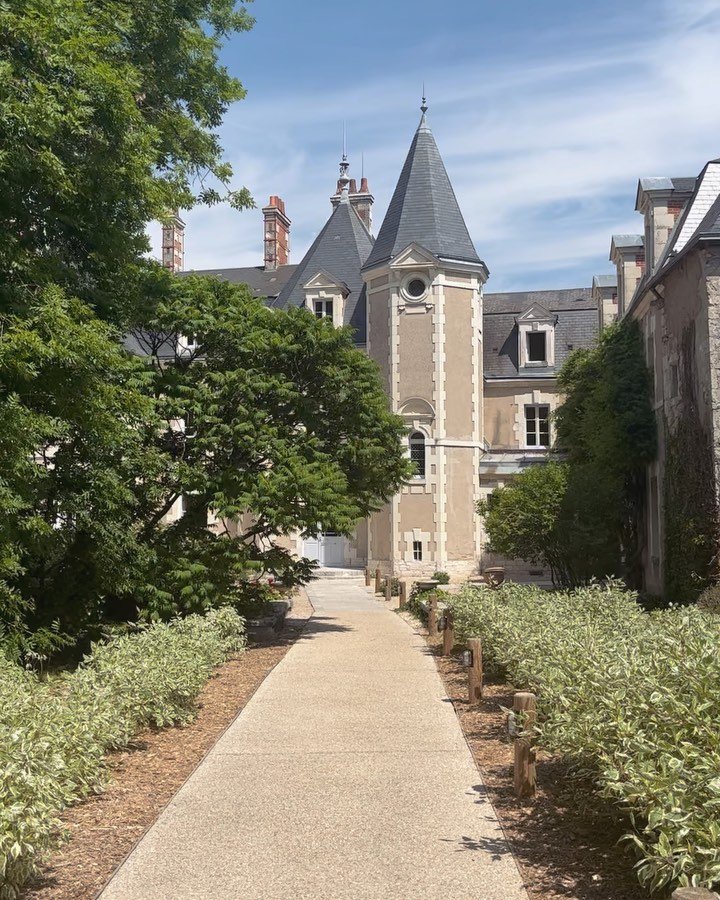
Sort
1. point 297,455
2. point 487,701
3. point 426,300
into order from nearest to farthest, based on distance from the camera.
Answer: point 487,701, point 297,455, point 426,300

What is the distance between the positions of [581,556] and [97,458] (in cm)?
1361

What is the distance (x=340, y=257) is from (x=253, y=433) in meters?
24.8

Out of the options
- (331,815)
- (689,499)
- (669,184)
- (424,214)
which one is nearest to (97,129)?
(331,815)

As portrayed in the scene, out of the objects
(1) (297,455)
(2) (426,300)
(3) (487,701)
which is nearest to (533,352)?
(2) (426,300)

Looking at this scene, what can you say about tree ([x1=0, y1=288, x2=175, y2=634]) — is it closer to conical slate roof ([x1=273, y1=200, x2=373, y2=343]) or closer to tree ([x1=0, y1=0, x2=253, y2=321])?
tree ([x1=0, y1=0, x2=253, y2=321])

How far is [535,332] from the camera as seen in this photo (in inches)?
1549

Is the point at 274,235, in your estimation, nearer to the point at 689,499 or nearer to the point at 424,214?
the point at 424,214

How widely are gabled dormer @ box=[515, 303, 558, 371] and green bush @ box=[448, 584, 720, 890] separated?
29.0 m

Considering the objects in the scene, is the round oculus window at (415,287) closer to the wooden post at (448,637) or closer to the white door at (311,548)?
the white door at (311,548)

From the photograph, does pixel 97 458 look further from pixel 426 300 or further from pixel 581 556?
pixel 426 300

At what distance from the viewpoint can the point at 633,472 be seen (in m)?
24.1

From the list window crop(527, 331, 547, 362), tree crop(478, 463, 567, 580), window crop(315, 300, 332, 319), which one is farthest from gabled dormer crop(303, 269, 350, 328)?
tree crop(478, 463, 567, 580)

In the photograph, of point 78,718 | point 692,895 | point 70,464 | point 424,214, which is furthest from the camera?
point 424,214

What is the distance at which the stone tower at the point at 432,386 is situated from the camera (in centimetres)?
3366
